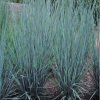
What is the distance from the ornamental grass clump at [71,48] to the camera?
8.70 feet

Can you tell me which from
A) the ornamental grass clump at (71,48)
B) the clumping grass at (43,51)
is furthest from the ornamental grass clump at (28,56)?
the ornamental grass clump at (71,48)

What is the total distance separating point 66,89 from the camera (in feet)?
8.71

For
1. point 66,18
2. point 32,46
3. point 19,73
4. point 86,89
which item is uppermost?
point 66,18

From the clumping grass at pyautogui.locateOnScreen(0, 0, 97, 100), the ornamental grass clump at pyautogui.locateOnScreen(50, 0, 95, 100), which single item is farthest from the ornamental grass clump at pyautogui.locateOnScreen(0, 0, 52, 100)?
the ornamental grass clump at pyautogui.locateOnScreen(50, 0, 95, 100)

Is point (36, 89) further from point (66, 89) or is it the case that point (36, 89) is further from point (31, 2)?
point (31, 2)

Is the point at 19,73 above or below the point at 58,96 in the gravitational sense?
above

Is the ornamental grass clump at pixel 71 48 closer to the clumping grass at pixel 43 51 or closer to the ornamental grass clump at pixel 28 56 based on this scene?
the clumping grass at pixel 43 51

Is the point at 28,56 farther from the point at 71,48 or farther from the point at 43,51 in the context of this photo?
the point at 71,48

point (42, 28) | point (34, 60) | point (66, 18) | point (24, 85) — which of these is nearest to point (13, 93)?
point (24, 85)

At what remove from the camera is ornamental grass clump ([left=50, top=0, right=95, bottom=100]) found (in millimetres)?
2652

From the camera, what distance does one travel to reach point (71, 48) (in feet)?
8.84

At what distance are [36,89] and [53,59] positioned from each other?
0.35 meters

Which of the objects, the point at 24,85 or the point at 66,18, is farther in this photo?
the point at 66,18

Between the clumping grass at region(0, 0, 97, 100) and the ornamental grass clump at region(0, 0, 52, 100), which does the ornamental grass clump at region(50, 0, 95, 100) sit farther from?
the ornamental grass clump at region(0, 0, 52, 100)
